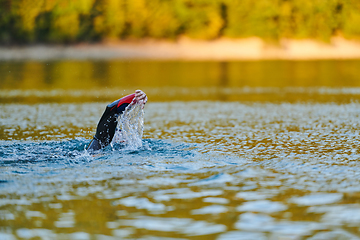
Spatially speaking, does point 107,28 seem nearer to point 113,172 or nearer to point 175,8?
point 175,8

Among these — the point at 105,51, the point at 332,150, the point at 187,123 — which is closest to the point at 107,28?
the point at 105,51

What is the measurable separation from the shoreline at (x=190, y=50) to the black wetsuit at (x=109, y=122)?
255 feet

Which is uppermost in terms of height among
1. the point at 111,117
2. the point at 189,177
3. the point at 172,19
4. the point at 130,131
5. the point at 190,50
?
the point at 172,19

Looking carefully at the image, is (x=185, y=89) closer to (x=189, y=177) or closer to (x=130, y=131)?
(x=130, y=131)

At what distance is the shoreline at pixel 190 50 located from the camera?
306 ft

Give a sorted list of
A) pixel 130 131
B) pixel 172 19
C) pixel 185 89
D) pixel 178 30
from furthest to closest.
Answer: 1. pixel 172 19
2. pixel 178 30
3. pixel 185 89
4. pixel 130 131

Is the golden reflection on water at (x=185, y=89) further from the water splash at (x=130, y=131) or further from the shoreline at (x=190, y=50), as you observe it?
the shoreline at (x=190, y=50)

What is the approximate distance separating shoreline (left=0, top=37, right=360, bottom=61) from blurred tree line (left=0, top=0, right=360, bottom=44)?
194cm

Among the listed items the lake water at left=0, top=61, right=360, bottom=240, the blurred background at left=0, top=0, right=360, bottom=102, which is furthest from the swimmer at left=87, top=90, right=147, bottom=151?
the blurred background at left=0, top=0, right=360, bottom=102

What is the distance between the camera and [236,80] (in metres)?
41.6

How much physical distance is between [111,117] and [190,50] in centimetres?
8833

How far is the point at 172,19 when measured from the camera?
354 ft

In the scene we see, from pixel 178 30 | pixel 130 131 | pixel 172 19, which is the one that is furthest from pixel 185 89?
pixel 172 19

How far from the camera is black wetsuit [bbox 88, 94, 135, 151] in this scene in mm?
13000
